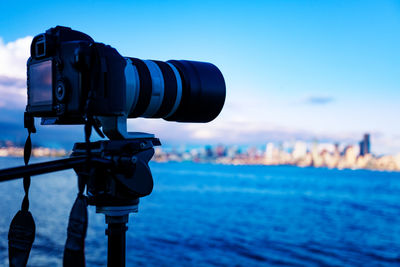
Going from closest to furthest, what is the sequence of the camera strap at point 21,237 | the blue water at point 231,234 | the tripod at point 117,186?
the camera strap at point 21,237, the tripod at point 117,186, the blue water at point 231,234

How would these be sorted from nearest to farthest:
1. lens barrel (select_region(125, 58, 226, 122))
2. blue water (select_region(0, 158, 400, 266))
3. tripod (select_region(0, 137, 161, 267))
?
tripod (select_region(0, 137, 161, 267)), lens barrel (select_region(125, 58, 226, 122)), blue water (select_region(0, 158, 400, 266))

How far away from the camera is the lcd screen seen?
103cm

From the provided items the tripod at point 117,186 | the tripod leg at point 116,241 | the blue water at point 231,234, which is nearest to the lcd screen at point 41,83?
the tripod at point 117,186

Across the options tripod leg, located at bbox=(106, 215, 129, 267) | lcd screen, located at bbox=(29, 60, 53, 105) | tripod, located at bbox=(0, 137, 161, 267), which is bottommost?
tripod leg, located at bbox=(106, 215, 129, 267)

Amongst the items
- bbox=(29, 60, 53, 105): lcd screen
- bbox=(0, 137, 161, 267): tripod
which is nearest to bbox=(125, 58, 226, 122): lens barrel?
bbox=(0, 137, 161, 267): tripod

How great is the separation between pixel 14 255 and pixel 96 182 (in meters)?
0.28

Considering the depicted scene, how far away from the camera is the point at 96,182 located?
113 cm

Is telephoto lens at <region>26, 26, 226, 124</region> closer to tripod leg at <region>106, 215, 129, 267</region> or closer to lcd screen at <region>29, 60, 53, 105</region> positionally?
lcd screen at <region>29, 60, 53, 105</region>

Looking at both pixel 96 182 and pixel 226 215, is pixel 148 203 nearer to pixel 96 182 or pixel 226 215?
pixel 226 215

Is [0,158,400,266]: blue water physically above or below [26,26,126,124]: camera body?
below

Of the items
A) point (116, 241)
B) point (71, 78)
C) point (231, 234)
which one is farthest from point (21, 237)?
point (231, 234)

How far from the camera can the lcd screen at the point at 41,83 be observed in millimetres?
1027

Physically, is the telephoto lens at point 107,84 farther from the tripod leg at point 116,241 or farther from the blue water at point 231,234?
the blue water at point 231,234

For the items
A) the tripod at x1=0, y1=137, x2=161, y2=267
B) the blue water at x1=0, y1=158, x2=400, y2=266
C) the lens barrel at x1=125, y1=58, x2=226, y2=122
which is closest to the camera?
the tripod at x1=0, y1=137, x2=161, y2=267
